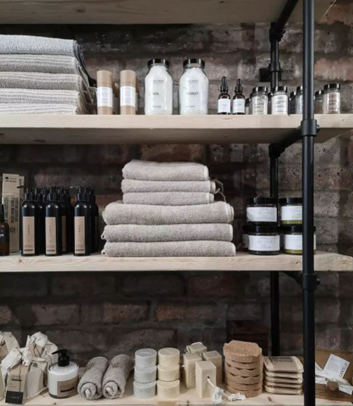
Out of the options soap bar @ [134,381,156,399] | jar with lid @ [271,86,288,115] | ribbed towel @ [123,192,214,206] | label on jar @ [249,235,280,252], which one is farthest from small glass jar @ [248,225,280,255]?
soap bar @ [134,381,156,399]

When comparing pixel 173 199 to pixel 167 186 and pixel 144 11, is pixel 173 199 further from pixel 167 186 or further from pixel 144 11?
pixel 144 11

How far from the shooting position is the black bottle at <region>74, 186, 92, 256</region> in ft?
2.48

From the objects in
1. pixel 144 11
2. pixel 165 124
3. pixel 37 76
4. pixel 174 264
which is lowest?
pixel 174 264

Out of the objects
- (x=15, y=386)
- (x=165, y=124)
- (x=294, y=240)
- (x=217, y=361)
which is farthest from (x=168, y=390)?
(x=165, y=124)

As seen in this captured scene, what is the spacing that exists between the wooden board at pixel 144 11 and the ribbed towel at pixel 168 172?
0.43 metres

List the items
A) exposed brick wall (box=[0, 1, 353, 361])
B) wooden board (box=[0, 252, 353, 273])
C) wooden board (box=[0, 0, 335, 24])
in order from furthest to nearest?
exposed brick wall (box=[0, 1, 353, 361]) → wooden board (box=[0, 0, 335, 24]) → wooden board (box=[0, 252, 353, 273])

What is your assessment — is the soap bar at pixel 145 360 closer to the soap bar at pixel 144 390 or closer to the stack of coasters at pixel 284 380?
the soap bar at pixel 144 390

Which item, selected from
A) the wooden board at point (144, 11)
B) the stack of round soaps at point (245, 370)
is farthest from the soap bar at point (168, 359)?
the wooden board at point (144, 11)

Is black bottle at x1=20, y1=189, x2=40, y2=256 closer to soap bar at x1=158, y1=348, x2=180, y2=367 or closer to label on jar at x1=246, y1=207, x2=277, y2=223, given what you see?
soap bar at x1=158, y1=348, x2=180, y2=367

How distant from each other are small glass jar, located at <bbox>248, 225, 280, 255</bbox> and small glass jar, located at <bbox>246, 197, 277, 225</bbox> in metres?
0.02

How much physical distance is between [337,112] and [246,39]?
410mm

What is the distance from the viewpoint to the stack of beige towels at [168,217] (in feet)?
2.40

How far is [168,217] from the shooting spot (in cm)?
75

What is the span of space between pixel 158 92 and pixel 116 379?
2.22ft
